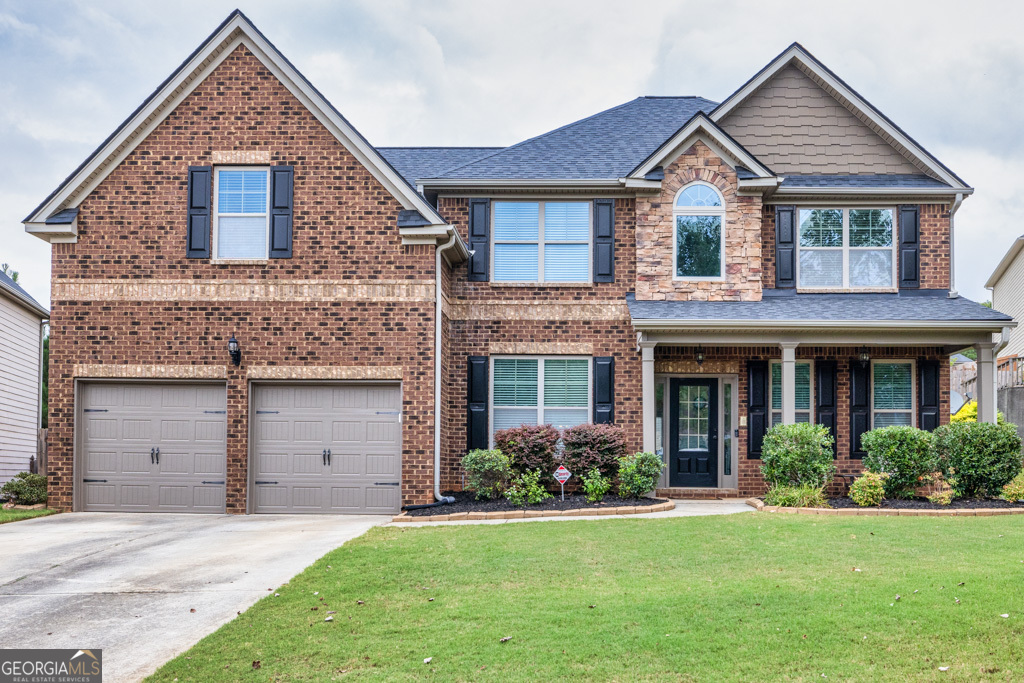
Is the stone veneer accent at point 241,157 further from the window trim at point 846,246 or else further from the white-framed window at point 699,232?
the window trim at point 846,246

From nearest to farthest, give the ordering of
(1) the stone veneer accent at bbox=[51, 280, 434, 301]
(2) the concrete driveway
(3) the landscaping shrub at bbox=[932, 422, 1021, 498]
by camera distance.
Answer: (2) the concrete driveway → (3) the landscaping shrub at bbox=[932, 422, 1021, 498] → (1) the stone veneer accent at bbox=[51, 280, 434, 301]

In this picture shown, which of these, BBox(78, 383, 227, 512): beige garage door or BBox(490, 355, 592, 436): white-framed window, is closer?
BBox(78, 383, 227, 512): beige garage door

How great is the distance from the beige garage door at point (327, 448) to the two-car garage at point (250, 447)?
2 centimetres

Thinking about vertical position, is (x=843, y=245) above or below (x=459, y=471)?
above

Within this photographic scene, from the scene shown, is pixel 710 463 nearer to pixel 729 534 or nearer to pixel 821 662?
pixel 729 534

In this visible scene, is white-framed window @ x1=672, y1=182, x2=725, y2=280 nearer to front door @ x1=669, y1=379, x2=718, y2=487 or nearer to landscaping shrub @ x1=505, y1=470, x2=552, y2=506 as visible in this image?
front door @ x1=669, y1=379, x2=718, y2=487

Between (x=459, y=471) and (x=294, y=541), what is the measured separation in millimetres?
4891

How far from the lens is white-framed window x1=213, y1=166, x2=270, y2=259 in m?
13.9

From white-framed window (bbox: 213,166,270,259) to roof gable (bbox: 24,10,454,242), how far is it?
1346 mm

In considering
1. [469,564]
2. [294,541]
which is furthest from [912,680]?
[294,541]

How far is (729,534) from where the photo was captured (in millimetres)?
10117

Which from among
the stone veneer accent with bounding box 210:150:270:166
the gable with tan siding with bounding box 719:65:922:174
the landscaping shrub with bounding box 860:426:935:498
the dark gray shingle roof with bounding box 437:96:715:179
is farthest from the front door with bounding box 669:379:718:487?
the stone veneer accent with bounding box 210:150:270:166

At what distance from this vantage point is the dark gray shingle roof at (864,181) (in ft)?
51.5

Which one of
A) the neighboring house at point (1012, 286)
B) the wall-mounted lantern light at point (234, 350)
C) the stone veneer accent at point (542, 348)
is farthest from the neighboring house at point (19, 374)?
the neighboring house at point (1012, 286)
